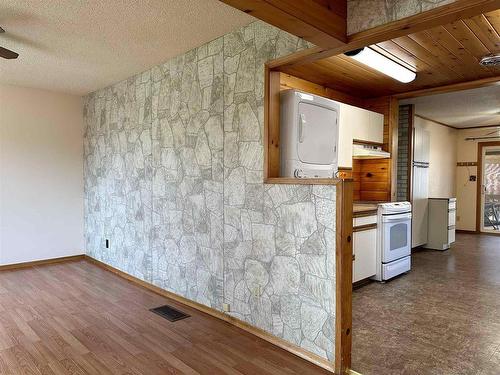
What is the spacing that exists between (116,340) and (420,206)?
205 inches

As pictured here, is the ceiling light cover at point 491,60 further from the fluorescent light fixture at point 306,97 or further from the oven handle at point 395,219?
the oven handle at point 395,219

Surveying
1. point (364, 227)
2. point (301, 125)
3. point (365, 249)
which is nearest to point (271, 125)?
point (301, 125)

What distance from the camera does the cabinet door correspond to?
12.5 feet

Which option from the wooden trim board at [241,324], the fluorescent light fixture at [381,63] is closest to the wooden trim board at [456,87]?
the fluorescent light fixture at [381,63]

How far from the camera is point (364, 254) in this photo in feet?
12.9

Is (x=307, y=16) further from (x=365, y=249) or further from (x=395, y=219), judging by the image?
(x=395, y=219)

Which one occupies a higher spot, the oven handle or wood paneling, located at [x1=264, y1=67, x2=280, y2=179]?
wood paneling, located at [x1=264, y1=67, x2=280, y2=179]

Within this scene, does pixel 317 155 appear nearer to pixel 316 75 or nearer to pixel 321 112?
pixel 321 112

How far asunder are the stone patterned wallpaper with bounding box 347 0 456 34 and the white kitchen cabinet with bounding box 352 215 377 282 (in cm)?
217

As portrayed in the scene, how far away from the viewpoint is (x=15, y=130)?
4.95 m

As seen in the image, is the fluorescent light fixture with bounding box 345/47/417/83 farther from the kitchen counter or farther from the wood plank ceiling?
the kitchen counter

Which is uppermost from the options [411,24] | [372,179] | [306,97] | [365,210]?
[411,24]

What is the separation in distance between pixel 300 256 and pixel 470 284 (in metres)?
2.86

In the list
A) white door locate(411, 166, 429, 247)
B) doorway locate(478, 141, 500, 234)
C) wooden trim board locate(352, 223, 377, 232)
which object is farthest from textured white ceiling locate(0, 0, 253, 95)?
doorway locate(478, 141, 500, 234)
